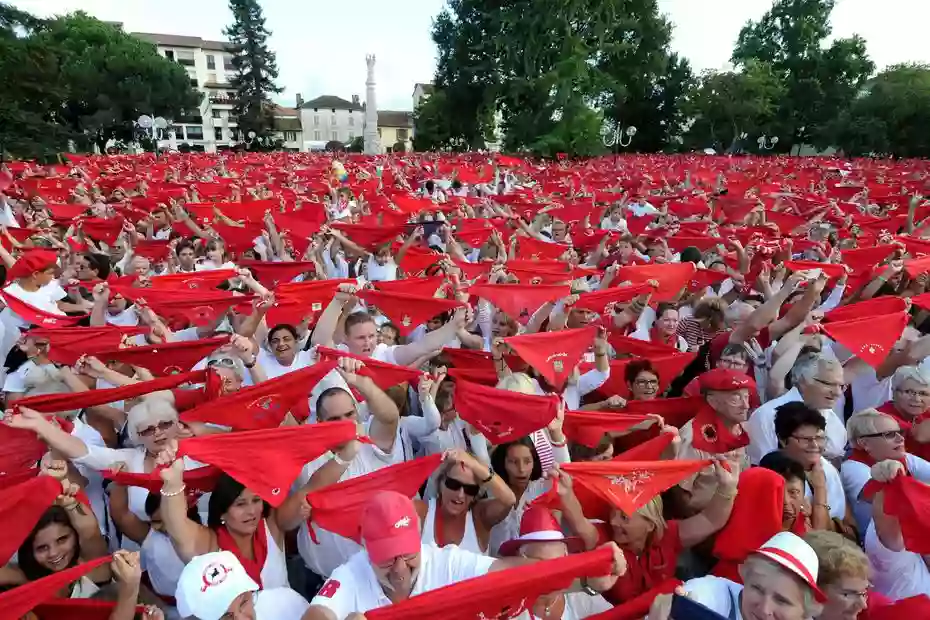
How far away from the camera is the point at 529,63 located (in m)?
45.8

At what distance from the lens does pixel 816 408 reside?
13.0 feet

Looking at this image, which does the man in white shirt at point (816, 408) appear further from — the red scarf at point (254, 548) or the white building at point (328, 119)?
the white building at point (328, 119)

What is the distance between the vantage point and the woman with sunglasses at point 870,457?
3422 millimetres

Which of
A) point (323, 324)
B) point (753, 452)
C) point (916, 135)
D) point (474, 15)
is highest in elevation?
point (474, 15)

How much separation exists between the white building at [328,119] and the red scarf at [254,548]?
109 m

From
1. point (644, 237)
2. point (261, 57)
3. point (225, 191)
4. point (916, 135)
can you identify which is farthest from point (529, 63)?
point (644, 237)

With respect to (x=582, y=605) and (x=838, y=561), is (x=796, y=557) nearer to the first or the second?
(x=838, y=561)

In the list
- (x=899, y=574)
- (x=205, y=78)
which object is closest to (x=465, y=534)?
(x=899, y=574)

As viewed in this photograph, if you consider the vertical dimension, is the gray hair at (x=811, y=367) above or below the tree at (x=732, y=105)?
below

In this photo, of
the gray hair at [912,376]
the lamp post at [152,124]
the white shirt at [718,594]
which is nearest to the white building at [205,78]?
the lamp post at [152,124]

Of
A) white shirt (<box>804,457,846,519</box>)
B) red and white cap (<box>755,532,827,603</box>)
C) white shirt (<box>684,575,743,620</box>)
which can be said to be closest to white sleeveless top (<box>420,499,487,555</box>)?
white shirt (<box>684,575,743,620</box>)

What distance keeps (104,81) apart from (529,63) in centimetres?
3353

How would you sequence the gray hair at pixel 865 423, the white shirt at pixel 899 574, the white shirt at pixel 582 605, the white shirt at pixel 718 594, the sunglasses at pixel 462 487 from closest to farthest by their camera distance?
1. the white shirt at pixel 718 594
2. the white shirt at pixel 582 605
3. the white shirt at pixel 899 574
4. the sunglasses at pixel 462 487
5. the gray hair at pixel 865 423

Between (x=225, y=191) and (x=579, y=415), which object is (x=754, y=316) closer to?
(x=579, y=415)
